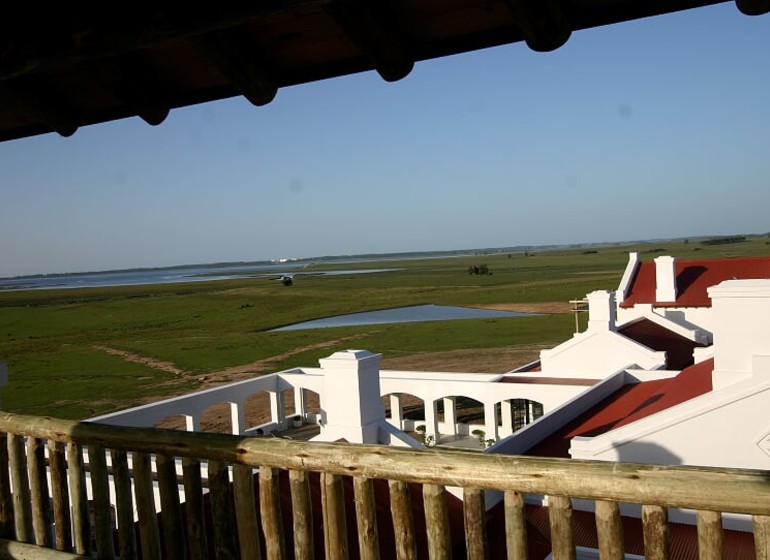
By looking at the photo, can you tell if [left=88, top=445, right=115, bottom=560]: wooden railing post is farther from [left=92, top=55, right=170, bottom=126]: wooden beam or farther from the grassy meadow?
the grassy meadow

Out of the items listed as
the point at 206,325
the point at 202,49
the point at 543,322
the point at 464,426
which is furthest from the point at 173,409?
the point at 206,325

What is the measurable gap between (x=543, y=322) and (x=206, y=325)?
30.4 m

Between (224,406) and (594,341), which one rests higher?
(594,341)

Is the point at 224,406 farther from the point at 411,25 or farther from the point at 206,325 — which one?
the point at 206,325

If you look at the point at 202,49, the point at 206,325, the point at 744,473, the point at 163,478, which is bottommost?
the point at 206,325

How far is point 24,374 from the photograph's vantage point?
38000mm

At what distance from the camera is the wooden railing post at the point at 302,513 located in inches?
134

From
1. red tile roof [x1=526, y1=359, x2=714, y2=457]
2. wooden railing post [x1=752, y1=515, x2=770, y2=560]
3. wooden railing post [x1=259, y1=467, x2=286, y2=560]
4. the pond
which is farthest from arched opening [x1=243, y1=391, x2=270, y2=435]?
the pond

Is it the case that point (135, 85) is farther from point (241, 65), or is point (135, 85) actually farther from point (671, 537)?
point (671, 537)

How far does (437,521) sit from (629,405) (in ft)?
34.6

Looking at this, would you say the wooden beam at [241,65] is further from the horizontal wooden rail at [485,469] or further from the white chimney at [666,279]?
the white chimney at [666,279]

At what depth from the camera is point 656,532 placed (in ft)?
8.93

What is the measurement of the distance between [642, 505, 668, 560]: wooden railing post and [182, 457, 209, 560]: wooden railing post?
2269 mm

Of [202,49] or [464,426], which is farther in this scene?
[464,426]
